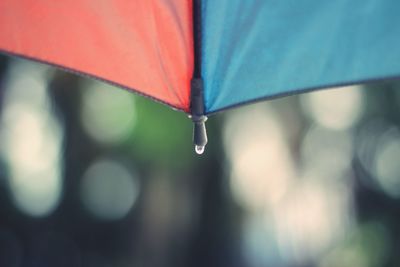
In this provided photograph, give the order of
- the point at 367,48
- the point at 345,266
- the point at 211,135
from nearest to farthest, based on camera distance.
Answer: the point at 367,48 → the point at 211,135 → the point at 345,266

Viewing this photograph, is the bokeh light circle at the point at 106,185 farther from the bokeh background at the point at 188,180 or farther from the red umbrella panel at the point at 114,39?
the red umbrella panel at the point at 114,39

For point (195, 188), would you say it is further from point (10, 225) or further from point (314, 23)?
point (314, 23)

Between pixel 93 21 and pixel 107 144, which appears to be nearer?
pixel 93 21

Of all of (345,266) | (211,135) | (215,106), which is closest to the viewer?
(215,106)

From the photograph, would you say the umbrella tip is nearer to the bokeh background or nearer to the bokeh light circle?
the bokeh background

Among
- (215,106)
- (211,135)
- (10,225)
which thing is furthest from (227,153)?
(215,106)

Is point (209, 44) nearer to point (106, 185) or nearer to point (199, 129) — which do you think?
point (199, 129)
